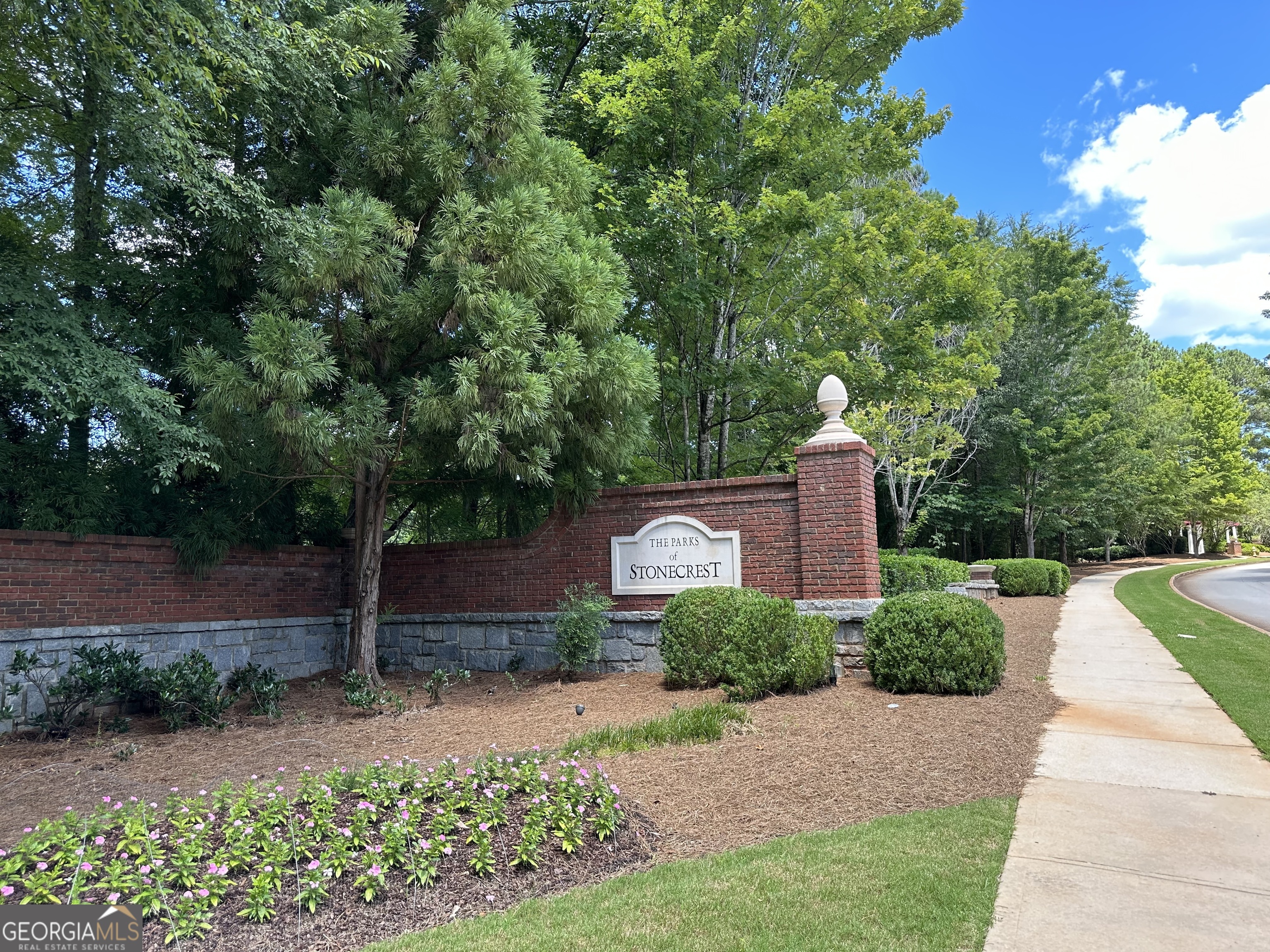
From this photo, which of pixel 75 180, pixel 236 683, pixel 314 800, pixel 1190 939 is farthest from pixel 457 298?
pixel 1190 939

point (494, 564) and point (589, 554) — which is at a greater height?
point (589, 554)

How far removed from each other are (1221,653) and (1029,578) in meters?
10.1

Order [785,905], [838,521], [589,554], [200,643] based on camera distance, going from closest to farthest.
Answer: [785,905], [838,521], [200,643], [589,554]

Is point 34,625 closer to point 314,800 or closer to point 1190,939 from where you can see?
point 314,800

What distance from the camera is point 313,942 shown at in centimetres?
291

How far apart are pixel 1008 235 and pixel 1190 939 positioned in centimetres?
3039

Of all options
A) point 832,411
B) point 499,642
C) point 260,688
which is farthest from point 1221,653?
point 260,688

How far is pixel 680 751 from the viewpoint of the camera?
5516mm

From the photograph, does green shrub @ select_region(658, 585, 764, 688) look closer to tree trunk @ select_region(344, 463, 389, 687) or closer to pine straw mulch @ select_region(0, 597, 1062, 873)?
pine straw mulch @ select_region(0, 597, 1062, 873)

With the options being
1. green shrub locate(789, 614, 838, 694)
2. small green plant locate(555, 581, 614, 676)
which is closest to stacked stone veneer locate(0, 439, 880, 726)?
small green plant locate(555, 581, 614, 676)

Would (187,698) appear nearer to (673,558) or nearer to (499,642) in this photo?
(499,642)

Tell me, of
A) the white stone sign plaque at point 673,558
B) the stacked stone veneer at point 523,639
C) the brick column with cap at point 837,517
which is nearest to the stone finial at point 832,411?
the brick column with cap at point 837,517

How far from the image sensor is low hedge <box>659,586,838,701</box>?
23.7 ft

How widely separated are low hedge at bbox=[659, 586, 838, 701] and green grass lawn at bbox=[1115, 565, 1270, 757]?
3376 millimetres
